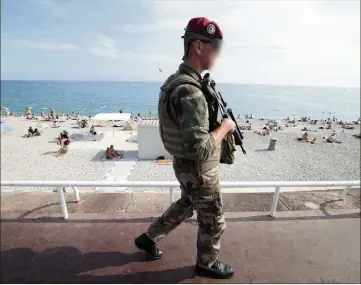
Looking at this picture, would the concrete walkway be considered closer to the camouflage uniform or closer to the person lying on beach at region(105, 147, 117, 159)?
the camouflage uniform

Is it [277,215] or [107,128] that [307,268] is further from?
[107,128]

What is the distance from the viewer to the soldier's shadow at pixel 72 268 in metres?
1.83

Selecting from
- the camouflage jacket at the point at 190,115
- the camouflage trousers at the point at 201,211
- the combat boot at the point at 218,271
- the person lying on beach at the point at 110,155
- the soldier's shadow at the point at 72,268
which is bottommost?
the person lying on beach at the point at 110,155

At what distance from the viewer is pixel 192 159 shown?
1439 millimetres

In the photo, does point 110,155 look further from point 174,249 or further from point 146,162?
point 174,249

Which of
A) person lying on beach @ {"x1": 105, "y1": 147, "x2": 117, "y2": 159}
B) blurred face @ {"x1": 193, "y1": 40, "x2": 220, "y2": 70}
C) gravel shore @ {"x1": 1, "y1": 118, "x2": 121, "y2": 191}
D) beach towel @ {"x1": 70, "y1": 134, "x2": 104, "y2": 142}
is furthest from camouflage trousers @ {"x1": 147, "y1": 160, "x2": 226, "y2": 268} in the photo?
beach towel @ {"x1": 70, "y1": 134, "x2": 104, "y2": 142}

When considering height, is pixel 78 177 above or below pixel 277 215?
below

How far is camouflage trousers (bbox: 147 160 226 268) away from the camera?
1.54 metres

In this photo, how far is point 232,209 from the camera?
2672 millimetres

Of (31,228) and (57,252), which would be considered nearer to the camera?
(57,252)

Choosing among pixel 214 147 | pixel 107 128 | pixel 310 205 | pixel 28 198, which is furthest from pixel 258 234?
pixel 107 128

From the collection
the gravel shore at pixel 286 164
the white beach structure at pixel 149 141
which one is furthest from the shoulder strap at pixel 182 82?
the white beach structure at pixel 149 141

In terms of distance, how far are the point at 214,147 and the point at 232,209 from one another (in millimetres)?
1606

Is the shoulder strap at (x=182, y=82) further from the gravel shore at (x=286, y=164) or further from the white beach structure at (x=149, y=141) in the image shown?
the white beach structure at (x=149, y=141)
